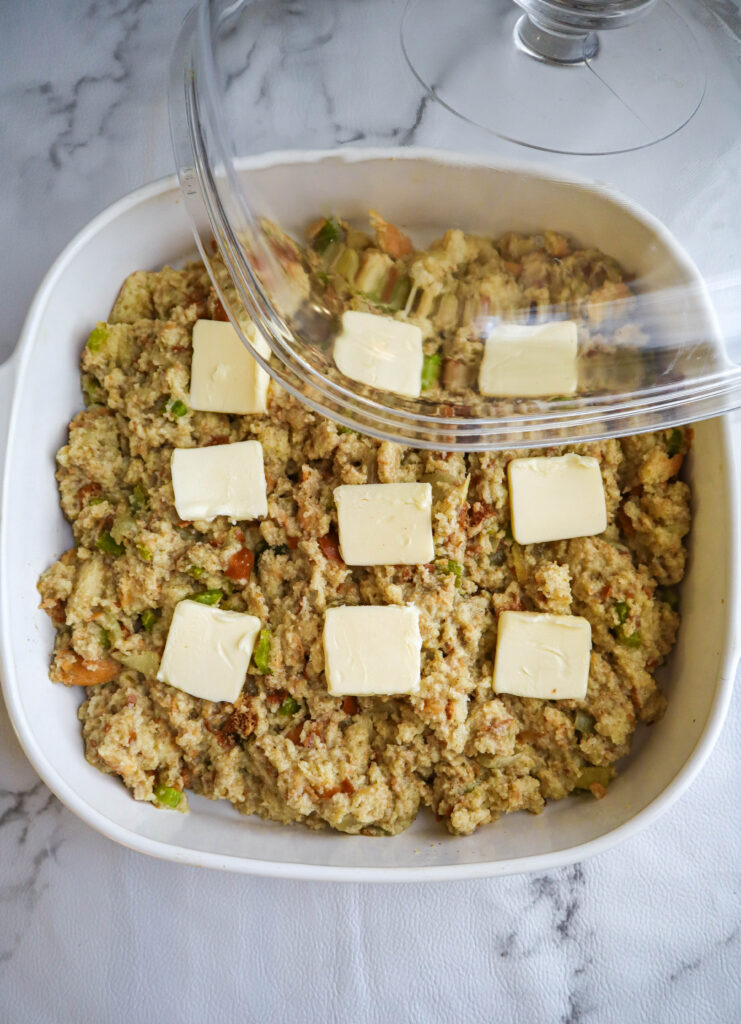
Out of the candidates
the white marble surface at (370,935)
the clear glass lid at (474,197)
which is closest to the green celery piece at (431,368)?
the clear glass lid at (474,197)

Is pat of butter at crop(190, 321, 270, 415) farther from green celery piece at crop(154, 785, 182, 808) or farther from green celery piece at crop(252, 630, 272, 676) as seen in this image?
green celery piece at crop(154, 785, 182, 808)

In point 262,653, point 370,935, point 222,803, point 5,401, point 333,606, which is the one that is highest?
point 5,401

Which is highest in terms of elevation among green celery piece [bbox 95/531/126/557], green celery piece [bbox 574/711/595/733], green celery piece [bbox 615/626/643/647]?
green celery piece [bbox 95/531/126/557]

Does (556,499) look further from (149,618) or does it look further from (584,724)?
(149,618)

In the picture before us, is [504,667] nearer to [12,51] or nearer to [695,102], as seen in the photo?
[695,102]

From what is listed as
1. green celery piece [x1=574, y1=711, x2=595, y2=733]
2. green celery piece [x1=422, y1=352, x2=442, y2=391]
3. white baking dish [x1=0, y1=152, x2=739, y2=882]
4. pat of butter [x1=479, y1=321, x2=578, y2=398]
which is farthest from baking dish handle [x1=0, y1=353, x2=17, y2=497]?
green celery piece [x1=574, y1=711, x2=595, y2=733]

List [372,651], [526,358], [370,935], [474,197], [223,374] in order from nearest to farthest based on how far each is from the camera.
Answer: [526,358]
[474,197]
[372,651]
[223,374]
[370,935]

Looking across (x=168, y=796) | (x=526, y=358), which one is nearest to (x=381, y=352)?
(x=526, y=358)
